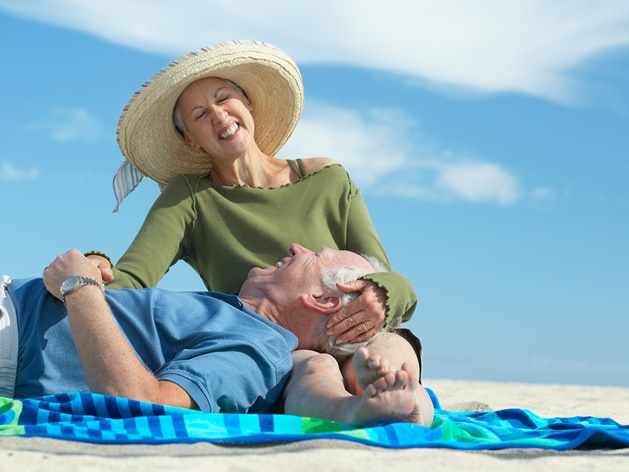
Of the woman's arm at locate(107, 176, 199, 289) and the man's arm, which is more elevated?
the woman's arm at locate(107, 176, 199, 289)

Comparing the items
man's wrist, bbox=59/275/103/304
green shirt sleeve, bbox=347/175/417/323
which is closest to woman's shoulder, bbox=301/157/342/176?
green shirt sleeve, bbox=347/175/417/323

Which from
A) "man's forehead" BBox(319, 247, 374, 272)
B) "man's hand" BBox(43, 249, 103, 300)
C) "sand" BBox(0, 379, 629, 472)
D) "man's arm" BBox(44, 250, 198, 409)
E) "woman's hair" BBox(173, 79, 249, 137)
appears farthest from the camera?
"woman's hair" BBox(173, 79, 249, 137)

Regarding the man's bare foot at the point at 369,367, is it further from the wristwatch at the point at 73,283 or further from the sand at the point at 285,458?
the wristwatch at the point at 73,283

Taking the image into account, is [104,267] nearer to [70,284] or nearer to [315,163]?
[70,284]

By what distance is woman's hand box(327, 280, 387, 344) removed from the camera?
3953 millimetres

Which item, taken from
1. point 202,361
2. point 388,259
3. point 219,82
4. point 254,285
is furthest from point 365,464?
point 219,82

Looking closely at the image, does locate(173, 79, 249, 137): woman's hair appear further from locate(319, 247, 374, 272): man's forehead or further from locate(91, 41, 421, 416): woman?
locate(319, 247, 374, 272): man's forehead

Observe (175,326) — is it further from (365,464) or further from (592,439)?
(592,439)

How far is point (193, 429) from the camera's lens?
3074mm

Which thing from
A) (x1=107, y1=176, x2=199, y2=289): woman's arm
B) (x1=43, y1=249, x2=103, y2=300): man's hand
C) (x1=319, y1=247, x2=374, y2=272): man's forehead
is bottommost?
(x1=43, y1=249, x2=103, y2=300): man's hand

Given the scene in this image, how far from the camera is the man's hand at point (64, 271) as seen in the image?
3.72 metres

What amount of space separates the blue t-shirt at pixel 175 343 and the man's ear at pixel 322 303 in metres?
0.18

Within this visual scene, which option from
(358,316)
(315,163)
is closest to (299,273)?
(358,316)

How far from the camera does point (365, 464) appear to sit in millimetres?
2691
